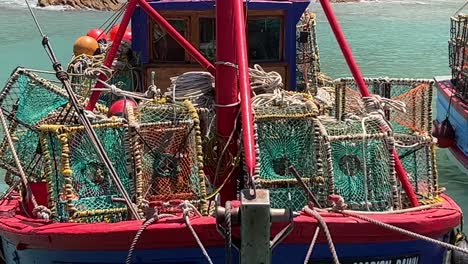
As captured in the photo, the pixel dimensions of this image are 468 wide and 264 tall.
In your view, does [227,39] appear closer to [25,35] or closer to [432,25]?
[25,35]

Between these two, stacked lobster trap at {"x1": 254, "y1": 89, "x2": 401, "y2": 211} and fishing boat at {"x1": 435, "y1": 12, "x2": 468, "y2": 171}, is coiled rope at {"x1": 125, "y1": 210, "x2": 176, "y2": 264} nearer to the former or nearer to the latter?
stacked lobster trap at {"x1": 254, "y1": 89, "x2": 401, "y2": 211}

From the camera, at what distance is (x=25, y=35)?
33688mm

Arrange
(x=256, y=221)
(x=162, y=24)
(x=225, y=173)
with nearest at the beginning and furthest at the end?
(x=256, y=221), (x=225, y=173), (x=162, y=24)

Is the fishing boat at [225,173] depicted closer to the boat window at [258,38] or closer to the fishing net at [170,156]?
the fishing net at [170,156]

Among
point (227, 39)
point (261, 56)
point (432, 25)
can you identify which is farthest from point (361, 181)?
point (432, 25)

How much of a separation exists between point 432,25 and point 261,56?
113 ft

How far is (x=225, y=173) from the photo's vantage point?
6215 millimetres

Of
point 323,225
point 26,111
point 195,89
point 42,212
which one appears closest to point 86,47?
point 26,111

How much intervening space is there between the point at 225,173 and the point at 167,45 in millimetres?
2438

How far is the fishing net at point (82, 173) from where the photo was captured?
551cm

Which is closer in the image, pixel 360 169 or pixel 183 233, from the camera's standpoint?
pixel 183 233

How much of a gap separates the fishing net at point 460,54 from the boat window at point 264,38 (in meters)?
6.81

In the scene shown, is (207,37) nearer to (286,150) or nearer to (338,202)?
(286,150)

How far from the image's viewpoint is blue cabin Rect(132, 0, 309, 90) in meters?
7.96
